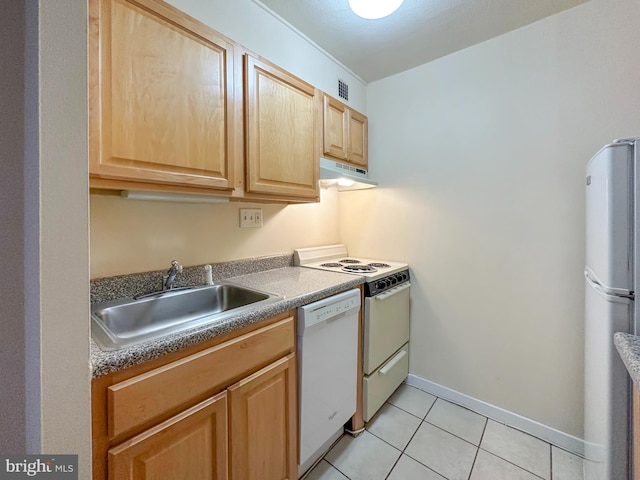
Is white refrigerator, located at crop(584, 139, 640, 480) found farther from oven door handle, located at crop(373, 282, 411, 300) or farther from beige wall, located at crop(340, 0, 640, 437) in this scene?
oven door handle, located at crop(373, 282, 411, 300)

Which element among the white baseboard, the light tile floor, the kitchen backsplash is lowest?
the light tile floor

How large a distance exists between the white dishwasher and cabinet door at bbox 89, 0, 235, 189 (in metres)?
0.81

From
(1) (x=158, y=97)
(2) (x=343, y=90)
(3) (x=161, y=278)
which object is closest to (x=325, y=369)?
(3) (x=161, y=278)

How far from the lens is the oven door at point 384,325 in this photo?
1.65 metres

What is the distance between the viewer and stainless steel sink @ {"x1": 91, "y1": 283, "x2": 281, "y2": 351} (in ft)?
2.89

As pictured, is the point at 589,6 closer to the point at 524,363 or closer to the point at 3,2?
the point at 524,363

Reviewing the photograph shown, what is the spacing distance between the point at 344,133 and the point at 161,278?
1572mm

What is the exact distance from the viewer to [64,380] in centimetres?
60

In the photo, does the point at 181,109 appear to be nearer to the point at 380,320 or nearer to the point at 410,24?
the point at 410,24

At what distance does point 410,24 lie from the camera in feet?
5.37

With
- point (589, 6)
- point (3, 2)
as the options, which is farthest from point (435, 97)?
point (3, 2)

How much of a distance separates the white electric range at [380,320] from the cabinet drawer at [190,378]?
70 cm

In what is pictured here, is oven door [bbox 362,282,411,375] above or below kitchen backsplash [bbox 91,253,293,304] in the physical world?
below

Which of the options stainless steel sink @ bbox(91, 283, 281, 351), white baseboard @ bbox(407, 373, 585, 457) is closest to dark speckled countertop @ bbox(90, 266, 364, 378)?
stainless steel sink @ bbox(91, 283, 281, 351)
